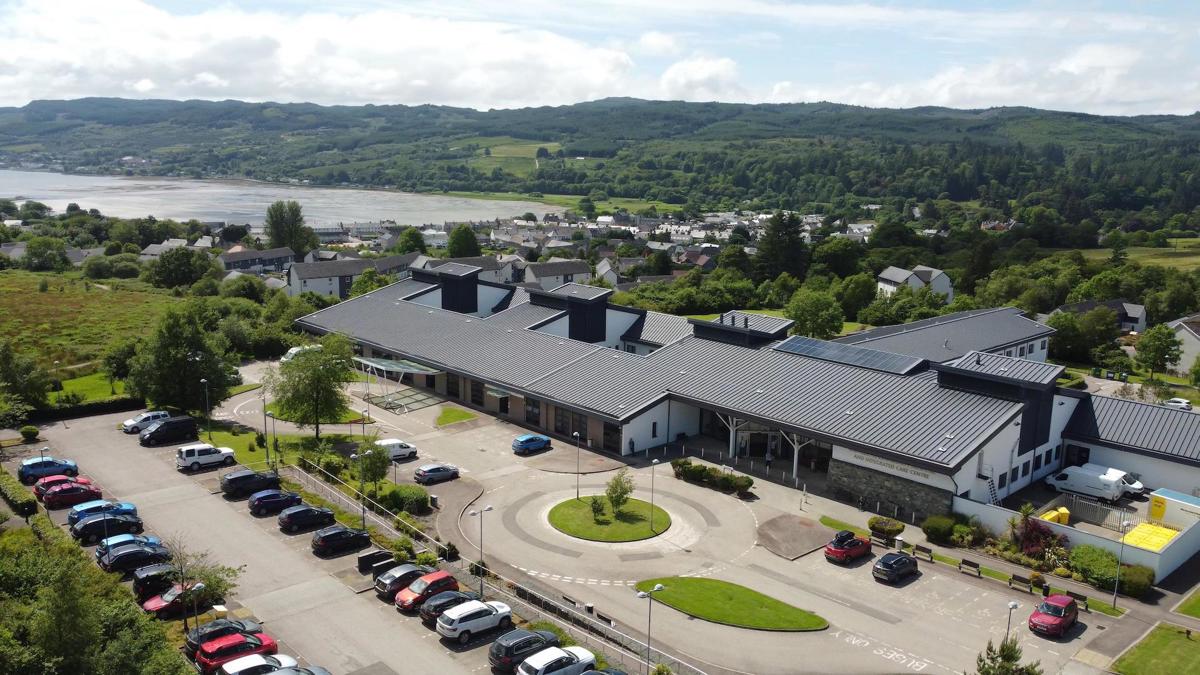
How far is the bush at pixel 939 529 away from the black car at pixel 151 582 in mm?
26137

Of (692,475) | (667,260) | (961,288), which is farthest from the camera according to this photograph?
(667,260)

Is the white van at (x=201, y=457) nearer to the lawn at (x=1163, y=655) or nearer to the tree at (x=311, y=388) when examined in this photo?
the tree at (x=311, y=388)

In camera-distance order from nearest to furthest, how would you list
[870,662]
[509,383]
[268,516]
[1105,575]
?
1. [870,662]
2. [1105,575]
3. [268,516]
4. [509,383]

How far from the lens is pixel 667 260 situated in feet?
412

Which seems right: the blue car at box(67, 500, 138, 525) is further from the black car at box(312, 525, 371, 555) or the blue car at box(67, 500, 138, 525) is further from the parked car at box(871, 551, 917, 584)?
the parked car at box(871, 551, 917, 584)

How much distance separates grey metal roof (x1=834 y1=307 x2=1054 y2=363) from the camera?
2168 inches

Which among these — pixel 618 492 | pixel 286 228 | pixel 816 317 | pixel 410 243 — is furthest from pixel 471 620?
pixel 286 228

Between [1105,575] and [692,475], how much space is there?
16.0 m

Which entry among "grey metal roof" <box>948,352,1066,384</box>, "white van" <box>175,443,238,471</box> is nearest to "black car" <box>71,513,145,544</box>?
"white van" <box>175,443,238,471</box>

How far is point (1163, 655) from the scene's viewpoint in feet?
82.4

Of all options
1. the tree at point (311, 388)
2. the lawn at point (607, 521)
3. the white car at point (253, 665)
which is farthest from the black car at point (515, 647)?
the tree at point (311, 388)

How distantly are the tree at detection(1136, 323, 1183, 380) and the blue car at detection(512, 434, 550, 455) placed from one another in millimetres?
49669

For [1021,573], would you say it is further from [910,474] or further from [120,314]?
[120,314]

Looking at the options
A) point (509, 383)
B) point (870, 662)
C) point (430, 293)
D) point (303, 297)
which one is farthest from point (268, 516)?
point (303, 297)
